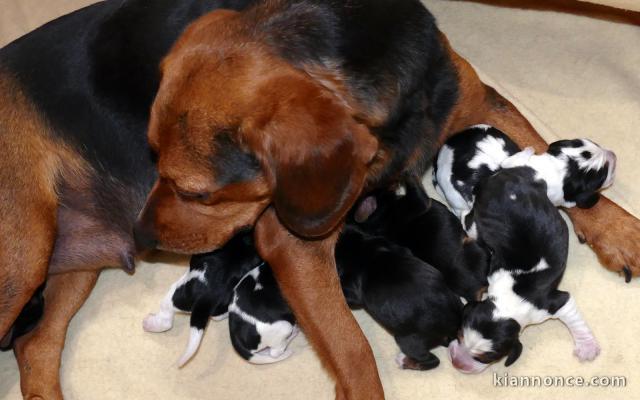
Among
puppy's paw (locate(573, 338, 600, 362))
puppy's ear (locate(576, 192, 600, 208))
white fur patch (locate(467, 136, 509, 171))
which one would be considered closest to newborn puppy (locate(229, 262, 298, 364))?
white fur patch (locate(467, 136, 509, 171))

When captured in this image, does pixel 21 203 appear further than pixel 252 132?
Yes

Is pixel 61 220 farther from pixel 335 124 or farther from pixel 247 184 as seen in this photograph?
pixel 335 124

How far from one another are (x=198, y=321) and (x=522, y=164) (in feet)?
4.68

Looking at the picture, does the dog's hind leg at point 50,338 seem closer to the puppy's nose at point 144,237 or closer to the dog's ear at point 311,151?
the puppy's nose at point 144,237

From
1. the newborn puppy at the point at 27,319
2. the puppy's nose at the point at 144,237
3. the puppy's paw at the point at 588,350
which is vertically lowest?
the puppy's paw at the point at 588,350

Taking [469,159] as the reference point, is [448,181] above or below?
below

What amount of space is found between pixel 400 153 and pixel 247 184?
61cm

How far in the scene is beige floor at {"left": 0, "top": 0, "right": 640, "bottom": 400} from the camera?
3.34 meters

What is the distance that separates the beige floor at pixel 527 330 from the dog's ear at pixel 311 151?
3.64 ft

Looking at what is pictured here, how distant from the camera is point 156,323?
3.59 m

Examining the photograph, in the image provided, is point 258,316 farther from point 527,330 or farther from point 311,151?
point 527,330

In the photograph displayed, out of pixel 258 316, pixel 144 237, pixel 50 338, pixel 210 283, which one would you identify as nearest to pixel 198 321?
pixel 210 283

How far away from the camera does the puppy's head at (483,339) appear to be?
308 cm

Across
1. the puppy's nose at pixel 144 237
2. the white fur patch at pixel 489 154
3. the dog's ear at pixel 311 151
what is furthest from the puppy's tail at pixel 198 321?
the white fur patch at pixel 489 154
